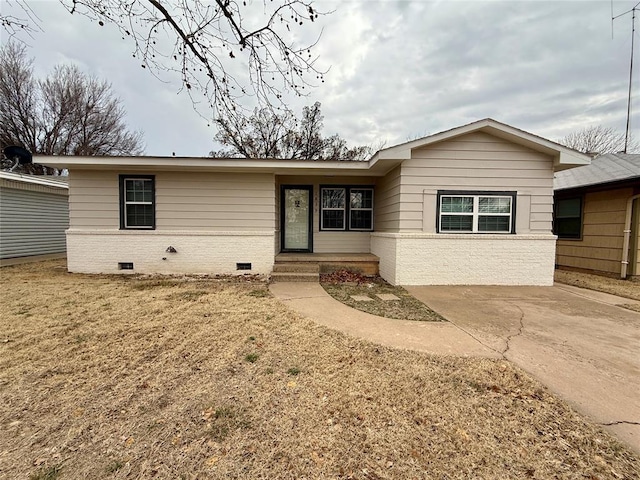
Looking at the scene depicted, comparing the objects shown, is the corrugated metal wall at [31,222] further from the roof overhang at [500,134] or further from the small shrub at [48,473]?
the roof overhang at [500,134]

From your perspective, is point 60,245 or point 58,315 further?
point 60,245

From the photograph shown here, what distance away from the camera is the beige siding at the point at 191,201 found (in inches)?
293

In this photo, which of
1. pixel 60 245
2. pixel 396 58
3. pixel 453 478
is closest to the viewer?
pixel 453 478

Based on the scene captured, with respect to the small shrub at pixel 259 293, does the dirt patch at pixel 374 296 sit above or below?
above

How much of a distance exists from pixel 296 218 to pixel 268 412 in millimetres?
7039

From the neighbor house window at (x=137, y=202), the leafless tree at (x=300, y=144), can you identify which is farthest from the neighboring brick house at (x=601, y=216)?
the neighbor house window at (x=137, y=202)

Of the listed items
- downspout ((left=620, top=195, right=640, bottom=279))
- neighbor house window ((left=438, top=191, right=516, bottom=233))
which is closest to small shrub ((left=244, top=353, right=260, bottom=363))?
neighbor house window ((left=438, top=191, right=516, bottom=233))

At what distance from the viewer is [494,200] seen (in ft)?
22.2

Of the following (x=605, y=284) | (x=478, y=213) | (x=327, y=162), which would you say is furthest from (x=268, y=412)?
(x=605, y=284)

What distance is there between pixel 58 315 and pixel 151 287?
2.01 metres

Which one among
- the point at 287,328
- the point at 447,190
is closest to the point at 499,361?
the point at 287,328

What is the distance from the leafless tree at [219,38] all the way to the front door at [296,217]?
415 cm

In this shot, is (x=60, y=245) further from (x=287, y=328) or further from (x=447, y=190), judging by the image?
(x=447, y=190)

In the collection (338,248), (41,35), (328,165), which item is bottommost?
(338,248)
